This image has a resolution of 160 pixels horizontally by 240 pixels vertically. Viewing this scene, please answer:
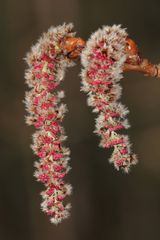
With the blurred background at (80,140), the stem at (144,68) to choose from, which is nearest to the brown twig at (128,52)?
the stem at (144,68)

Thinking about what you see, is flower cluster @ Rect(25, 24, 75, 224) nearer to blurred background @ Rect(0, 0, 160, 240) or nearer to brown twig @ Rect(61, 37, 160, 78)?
brown twig @ Rect(61, 37, 160, 78)

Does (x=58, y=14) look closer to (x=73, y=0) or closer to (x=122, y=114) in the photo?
(x=73, y=0)

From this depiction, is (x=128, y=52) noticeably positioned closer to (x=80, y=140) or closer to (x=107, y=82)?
(x=107, y=82)

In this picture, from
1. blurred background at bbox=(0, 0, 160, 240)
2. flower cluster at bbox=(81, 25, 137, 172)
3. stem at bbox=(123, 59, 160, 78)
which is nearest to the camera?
flower cluster at bbox=(81, 25, 137, 172)

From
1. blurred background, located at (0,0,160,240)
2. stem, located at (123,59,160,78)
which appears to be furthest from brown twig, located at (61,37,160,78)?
blurred background, located at (0,0,160,240)

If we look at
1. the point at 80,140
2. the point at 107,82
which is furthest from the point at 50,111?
the point at 80,140
